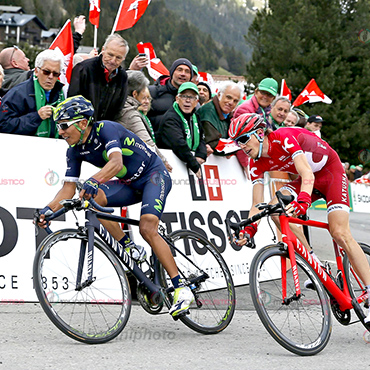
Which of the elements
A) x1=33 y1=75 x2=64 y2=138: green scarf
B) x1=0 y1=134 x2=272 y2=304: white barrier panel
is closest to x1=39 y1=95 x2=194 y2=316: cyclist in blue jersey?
x1=0 y1=134 x2=272 y2=304: white barrier panel

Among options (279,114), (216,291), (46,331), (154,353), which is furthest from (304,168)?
(279,114)

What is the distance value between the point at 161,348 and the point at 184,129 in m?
3.40

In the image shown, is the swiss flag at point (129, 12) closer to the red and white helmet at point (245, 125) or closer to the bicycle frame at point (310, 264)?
the red and white helmet at point (245, 125)

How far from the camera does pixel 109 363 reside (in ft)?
13.1

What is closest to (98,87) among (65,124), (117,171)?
(65,124)

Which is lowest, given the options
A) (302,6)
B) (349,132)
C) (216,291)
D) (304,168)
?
(216,291)

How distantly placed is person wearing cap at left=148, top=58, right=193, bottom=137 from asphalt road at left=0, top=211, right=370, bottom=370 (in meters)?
3.09

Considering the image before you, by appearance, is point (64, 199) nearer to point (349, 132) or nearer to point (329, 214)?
point (329, 214)

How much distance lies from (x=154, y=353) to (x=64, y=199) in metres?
1.42

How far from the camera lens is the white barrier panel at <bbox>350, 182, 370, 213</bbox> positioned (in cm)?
2134

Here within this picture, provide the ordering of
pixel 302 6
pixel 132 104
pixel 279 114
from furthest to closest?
1. pixel 302 6
2. pixel 279 114
3. pixel 132 104

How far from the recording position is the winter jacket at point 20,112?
20.2 feet

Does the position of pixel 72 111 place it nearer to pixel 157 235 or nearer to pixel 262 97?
pixel 157 235

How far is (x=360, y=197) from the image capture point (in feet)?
70.8
